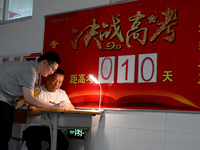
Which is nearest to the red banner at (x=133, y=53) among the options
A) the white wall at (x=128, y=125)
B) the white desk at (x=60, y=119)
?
the white wall at (x=128, y=125)

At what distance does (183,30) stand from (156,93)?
75cm

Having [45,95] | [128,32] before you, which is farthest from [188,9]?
[45,95]

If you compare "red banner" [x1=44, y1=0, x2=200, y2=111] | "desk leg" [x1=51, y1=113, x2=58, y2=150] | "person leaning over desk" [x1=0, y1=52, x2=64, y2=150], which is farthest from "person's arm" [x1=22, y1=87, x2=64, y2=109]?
"red banner" [x1=44, y1=0, x2=200, y2=111]

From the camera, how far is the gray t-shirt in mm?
2869

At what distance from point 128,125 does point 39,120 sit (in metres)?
1.11

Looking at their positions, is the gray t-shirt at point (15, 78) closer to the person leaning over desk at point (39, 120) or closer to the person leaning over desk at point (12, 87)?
the person leaning over desk at point (12, 87)

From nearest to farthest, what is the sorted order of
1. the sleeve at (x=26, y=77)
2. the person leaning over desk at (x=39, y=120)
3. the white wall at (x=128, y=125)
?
the sleeve at (x=26, y=77), the white wall at (x=128, y=125), the person leaning over desk at (x=39, y=120)

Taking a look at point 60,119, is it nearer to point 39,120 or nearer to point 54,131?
point 54,131

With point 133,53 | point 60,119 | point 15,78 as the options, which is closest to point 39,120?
point 60,119

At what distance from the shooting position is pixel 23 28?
4516mm

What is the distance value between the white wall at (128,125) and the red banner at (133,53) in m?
0.11

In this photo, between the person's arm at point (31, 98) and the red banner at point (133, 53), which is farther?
the red banner at point (133, 53)

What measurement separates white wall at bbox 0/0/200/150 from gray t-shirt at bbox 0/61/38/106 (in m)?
1.12

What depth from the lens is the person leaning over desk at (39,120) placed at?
Result: 3383 millimetres
